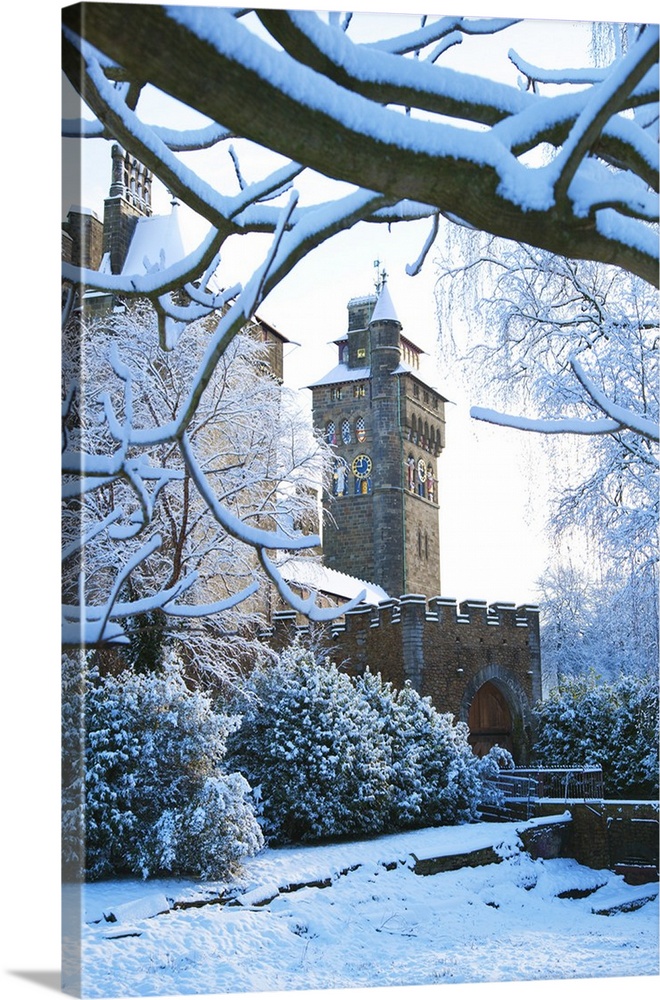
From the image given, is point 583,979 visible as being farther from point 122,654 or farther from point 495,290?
point 495,290

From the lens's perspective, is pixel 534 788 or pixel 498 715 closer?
pixel 534 788

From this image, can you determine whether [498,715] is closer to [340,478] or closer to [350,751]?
[350,751]

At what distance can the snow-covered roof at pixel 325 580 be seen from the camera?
5723 mm

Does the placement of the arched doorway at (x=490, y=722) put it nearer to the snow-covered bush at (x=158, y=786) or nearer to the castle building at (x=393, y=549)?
the castle building at (x=393, y=549)

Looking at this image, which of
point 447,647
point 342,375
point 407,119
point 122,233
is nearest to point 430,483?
point 342,375

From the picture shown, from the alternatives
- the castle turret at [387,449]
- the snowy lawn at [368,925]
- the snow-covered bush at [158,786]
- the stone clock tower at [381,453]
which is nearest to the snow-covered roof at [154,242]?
the stone clock tower at [381,453]

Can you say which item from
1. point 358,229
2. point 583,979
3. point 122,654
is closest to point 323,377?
point 358,229

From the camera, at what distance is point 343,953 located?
185 inches

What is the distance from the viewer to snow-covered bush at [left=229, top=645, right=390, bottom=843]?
5.69m

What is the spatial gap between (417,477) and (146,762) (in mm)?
2027

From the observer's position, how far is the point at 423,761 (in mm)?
5922

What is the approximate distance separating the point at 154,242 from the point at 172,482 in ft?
3.76

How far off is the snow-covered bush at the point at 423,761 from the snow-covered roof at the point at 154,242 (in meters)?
2.48
